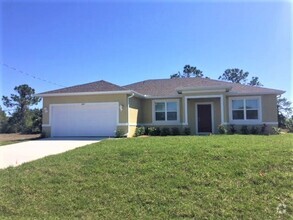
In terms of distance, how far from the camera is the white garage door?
20.2 meters

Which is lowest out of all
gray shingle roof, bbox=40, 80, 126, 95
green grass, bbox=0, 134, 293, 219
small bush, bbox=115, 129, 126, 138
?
green grass, bbox=0, 134, 293, 219

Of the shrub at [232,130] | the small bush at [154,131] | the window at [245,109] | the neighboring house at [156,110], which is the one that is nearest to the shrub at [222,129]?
the neighboring house at [156,110]

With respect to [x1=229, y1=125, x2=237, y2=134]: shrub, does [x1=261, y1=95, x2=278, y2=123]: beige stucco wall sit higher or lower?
higher

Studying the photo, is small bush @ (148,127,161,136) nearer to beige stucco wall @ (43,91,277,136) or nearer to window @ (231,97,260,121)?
beige stucco wall @ (43,91,277,136)

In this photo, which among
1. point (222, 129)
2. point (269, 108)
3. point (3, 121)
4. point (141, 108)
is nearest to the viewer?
point (222, 129)

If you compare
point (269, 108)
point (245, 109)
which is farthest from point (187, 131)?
point (269, 108)

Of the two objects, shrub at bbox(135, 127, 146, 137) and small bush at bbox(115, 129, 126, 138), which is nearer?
small bush at bbox(115, 129, 126, 138)

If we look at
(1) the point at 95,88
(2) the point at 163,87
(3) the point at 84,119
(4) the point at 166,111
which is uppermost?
(2) the point at 163,87

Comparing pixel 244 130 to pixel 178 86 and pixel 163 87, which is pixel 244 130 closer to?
pixel 178 86

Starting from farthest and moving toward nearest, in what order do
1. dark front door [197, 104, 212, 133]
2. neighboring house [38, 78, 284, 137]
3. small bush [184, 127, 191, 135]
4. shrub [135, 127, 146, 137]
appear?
dark front door [197, 104, 212, 133]
small bush [184, 127, 191, 135]
shrub [135, 127, 146, 137]
neighboring house [38, 78, 284, 137]

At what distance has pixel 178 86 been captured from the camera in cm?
2491

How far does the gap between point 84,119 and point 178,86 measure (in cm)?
830

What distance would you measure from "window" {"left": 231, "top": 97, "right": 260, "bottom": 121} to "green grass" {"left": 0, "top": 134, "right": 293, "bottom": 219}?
11.9 m

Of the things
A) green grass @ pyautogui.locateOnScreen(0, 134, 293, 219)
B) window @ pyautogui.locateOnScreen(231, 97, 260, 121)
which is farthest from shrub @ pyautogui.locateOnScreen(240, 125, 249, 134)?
green grass @ pyautogui.locateOnScreen(0, 134, 293, 219)
